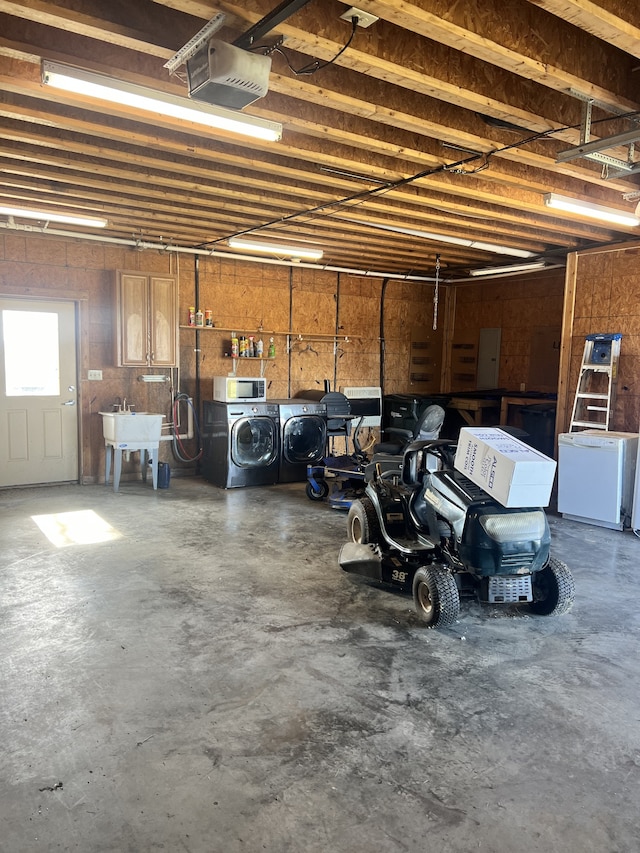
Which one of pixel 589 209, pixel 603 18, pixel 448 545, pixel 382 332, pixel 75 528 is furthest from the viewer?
pixel 382 332

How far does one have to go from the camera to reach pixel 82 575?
4266 millimetres

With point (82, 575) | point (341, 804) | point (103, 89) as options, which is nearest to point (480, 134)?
point (103, 89)

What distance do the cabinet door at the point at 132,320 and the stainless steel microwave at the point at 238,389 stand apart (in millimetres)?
946

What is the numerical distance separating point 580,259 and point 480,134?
3.47 metres

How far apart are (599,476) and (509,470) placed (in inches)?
120

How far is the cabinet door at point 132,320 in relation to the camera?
7.00 metres

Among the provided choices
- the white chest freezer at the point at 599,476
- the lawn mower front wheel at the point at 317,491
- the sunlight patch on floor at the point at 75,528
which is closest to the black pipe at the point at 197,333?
the lawn mower front wheel at the point at 317,491

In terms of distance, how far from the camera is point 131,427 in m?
6.83

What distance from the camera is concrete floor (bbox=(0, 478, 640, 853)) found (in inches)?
78.5

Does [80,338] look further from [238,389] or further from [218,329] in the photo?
[238,389]

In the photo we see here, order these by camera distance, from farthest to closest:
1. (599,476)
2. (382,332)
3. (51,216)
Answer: (382,332) → (599,476) → (51,216)

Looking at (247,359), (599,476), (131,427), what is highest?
(247,359)

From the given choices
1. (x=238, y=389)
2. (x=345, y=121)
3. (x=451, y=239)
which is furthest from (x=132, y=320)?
(x=345, y=121)

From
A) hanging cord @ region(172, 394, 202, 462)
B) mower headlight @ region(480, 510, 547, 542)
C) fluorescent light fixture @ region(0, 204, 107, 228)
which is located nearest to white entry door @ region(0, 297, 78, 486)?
hanging cord @ region(172, 394, 202, 462)
